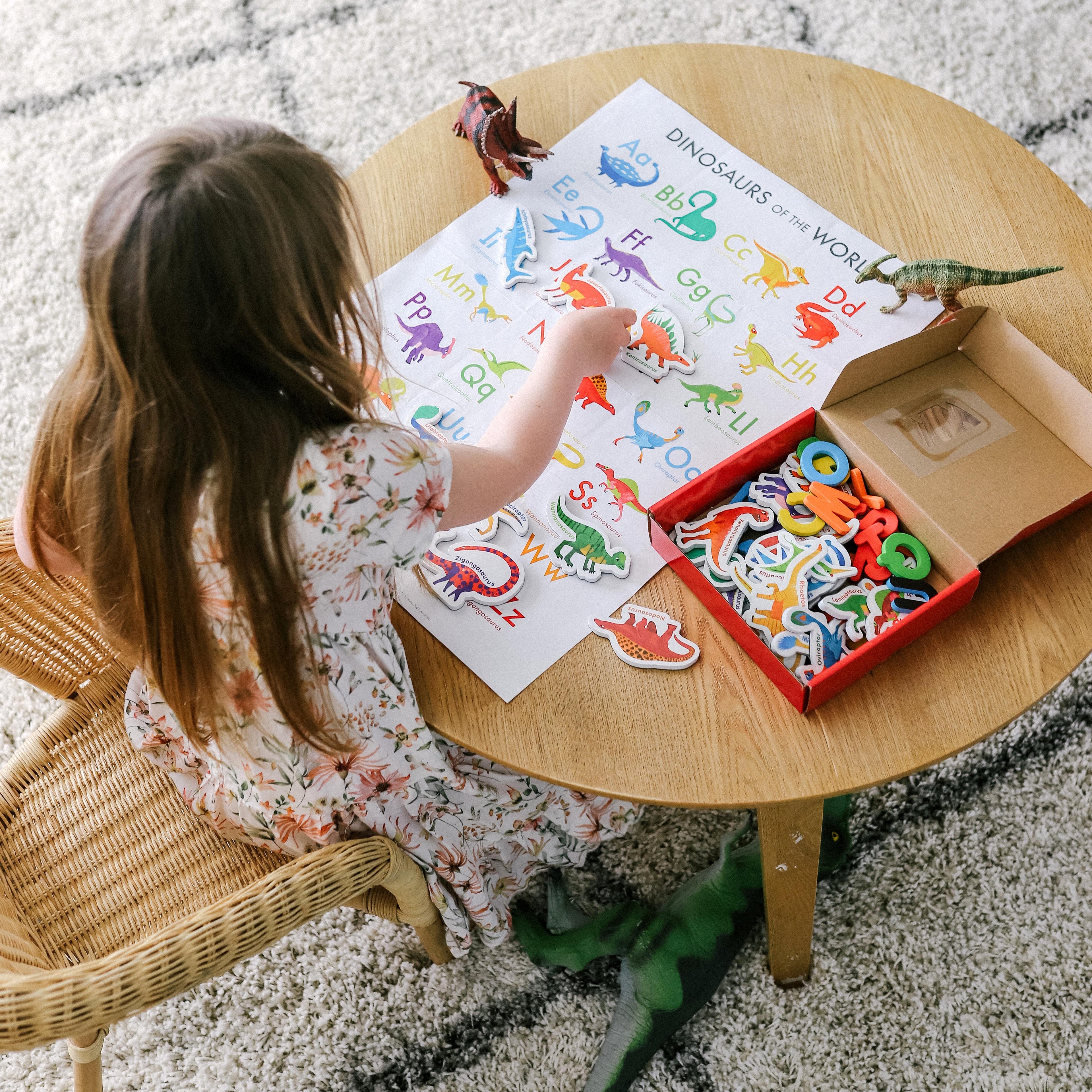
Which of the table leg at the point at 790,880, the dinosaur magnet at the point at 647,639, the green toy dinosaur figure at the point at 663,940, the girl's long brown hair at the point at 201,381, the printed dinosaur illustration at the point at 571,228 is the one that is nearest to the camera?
the girl's long brown hair at the point at 201,381

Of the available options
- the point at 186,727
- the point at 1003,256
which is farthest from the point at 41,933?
the point at 1003,256

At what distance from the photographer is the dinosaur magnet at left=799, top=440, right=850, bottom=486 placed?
0.88 m

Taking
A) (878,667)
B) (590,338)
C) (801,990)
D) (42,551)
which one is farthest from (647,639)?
(801,990)

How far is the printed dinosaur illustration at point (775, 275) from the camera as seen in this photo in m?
1.01

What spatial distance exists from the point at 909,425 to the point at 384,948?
981 millimetres

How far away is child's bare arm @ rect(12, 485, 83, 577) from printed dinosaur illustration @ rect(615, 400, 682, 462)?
1.71ft

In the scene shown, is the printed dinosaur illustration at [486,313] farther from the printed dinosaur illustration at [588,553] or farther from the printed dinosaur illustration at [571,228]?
the printed dinosaur illustration at [588,553]

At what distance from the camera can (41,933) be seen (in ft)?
3.07

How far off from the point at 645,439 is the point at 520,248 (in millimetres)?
274

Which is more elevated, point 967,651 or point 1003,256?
point 1003,256

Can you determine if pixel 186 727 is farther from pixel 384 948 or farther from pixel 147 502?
pixel 384 948

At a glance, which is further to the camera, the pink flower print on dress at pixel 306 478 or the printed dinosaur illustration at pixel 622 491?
the printed dinosaur illustration at pixel 622 491

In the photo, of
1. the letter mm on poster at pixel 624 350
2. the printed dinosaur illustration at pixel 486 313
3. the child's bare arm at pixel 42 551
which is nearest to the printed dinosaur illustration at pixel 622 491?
the letter mm on poster at pixel 624 350

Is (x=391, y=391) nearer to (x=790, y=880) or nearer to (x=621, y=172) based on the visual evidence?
(x=621, y=172)
